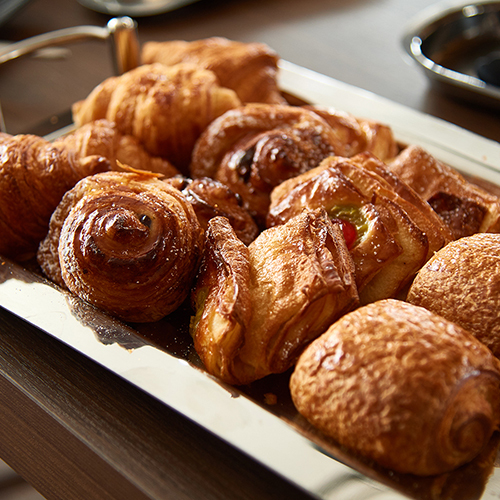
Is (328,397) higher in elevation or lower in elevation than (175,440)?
higher

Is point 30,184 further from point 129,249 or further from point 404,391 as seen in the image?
point 404,391

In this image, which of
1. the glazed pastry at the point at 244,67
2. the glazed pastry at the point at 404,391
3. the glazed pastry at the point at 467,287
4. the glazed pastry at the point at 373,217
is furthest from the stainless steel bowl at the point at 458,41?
the glazed pastry at the point at 404,391

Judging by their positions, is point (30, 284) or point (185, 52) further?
point (185, 52)

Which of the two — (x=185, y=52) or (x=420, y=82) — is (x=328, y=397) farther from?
(x=420, y=82)

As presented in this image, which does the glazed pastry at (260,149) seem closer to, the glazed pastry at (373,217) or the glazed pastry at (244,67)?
the glazed pastry at (373,217)

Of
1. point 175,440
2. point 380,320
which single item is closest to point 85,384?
point 175,440

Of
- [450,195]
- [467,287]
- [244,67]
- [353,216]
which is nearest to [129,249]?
[353,216]

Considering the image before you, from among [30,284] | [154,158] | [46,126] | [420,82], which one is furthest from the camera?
[420,82]
